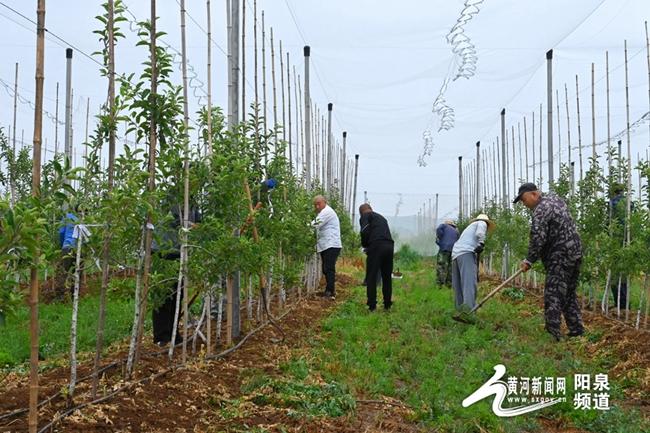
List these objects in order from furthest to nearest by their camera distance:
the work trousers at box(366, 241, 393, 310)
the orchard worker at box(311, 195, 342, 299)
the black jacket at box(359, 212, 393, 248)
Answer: the orchard worker at box(311, 195, 342, 299), the black jacket at box(359, 212, 393, 248), the work trousers at box(366, 241, 393, 310)

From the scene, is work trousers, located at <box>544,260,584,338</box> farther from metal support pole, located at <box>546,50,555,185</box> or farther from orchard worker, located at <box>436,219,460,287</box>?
orchard worker, located at <box>436,219,460,287</box>

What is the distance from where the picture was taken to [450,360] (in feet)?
23.1

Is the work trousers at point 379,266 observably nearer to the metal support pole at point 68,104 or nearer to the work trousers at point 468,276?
the work trousers at point 468,276

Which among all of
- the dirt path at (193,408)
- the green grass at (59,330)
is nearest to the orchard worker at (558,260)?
the dirt path at (193,408)

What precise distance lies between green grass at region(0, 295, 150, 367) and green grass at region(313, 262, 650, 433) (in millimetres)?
2364

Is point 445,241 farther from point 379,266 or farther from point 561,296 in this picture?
point 561,296

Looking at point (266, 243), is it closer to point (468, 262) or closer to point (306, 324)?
point (306, 324)

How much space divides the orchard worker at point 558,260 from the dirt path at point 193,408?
343 cm

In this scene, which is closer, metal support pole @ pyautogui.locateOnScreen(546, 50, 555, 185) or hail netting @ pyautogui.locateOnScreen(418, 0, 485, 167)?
hail netting @ pyautogui.locateOnScreen(418, 0, 485, 167)

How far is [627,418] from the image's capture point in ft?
16.3

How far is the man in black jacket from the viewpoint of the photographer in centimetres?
1066

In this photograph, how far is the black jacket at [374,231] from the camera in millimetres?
10836

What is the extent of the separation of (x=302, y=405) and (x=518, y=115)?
18537 mm

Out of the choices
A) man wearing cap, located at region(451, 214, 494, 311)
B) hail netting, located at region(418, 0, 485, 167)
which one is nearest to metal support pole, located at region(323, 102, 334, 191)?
hail netting, located at region(418, 0, 485, 167)
